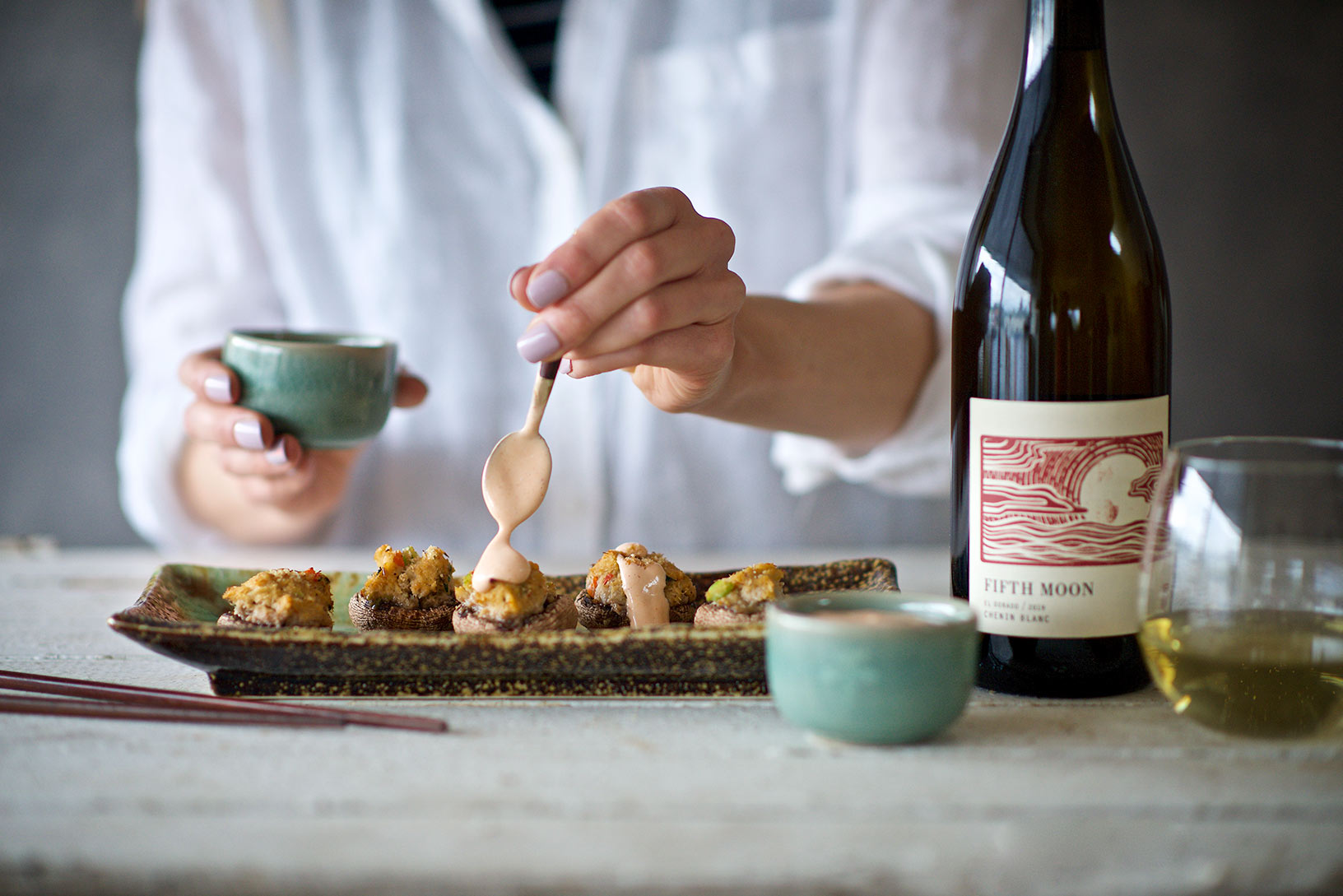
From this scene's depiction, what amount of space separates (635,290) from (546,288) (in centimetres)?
6

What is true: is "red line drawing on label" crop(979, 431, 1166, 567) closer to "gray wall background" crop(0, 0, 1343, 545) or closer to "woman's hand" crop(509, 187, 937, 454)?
"woman's hand" crop(509, 187, 937, 454)

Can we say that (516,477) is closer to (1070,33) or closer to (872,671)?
(872,671)

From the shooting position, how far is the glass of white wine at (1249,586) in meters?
0.47

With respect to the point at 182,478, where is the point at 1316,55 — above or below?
above

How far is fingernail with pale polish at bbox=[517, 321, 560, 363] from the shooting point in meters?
0.61

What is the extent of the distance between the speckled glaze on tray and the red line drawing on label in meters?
0.16

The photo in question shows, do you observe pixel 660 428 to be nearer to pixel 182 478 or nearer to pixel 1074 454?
pixel 182 478

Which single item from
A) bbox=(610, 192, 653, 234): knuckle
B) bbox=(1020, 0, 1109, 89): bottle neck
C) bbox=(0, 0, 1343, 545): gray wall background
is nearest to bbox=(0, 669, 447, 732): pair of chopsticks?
bbox=(610, 192, 653, 234): knuckle

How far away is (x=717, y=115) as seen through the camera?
1.66 m

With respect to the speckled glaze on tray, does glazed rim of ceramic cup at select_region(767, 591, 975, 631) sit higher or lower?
higher

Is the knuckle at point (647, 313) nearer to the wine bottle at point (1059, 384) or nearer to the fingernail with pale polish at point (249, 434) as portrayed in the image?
the wine bottle at point (1059, 384)

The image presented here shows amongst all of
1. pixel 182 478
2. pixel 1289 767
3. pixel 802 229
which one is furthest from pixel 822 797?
pixel 802 229

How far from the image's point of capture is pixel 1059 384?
62 centimetres

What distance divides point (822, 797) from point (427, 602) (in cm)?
32
